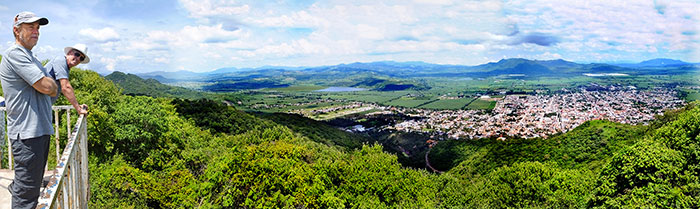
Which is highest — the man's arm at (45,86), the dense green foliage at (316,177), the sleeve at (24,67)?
the sleeve at (24,67)

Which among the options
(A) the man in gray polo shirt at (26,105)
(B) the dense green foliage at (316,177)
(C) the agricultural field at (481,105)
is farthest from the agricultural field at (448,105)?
(A) the man in gray polo shirt at (26,105)

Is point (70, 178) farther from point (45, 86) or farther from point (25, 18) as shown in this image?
point (25, 18)

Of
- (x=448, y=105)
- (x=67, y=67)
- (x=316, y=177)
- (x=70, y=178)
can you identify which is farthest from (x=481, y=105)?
(x=70, y=178)

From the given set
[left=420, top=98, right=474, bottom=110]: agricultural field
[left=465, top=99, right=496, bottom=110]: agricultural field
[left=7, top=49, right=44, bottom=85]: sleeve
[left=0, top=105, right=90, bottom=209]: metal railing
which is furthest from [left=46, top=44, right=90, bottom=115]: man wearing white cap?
[left=420, top=98, right=474, bottom=110]: agricultural field

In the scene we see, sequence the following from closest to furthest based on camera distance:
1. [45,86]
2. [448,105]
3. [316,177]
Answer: [45,86] < [316,177] < [448,105]

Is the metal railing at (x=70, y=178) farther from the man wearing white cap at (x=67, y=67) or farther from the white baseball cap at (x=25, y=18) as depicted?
the white baseball cap at (x=25, y=18)

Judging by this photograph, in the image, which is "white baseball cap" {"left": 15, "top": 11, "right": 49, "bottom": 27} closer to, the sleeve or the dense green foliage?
the sleeve
